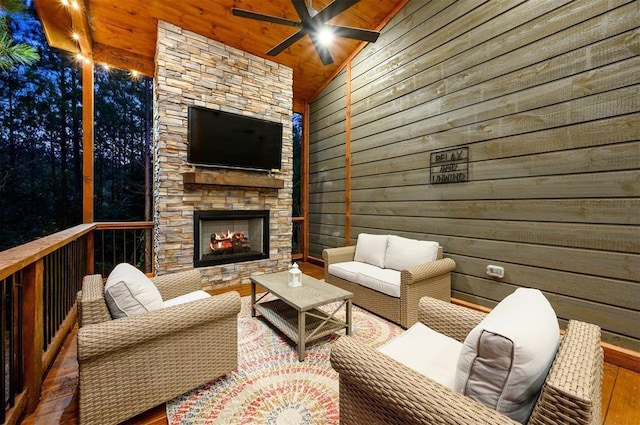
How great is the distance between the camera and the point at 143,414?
1.58 meters

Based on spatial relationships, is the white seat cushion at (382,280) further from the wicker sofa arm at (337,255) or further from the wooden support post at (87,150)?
the wooden support post at (87,150)

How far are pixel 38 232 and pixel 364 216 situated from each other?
4.43m

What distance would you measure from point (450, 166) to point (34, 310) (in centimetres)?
359

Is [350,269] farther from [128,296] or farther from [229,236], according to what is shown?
[128,296]

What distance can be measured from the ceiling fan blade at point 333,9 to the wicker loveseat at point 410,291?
2309 mm

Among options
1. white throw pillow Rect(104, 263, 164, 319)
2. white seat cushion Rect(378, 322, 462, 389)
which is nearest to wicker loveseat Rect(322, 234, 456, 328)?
white seat cushion Rect(378, 322, 462, 389)

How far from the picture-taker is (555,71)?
7.74ft

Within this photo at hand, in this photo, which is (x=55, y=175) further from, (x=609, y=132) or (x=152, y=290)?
(x=609, y=132)

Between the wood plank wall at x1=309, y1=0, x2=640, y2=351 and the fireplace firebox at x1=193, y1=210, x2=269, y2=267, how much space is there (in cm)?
176

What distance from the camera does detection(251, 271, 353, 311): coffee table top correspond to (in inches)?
84.1

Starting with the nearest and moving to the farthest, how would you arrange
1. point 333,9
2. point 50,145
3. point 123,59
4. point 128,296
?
point 128,296 < point 333,9 < point 50,145 < point 123,59

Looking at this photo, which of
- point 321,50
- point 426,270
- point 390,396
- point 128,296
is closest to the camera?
point 390,396

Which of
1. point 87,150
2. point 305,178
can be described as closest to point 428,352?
point 87,150

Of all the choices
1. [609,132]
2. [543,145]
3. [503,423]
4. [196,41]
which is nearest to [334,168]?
[196,41]
